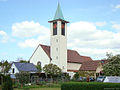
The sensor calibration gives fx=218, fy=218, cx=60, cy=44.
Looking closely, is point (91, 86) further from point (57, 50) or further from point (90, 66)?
point (90, 66)

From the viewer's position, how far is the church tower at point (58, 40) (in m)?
57.5

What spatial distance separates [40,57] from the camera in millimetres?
59781

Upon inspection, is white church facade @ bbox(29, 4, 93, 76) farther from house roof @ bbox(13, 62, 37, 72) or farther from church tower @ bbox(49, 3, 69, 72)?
house roof @ bbox(13, 62, 37, 72)

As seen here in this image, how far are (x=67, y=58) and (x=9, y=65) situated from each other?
1647 centimetres

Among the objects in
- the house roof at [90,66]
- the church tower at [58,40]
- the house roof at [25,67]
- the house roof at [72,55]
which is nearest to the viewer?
the house roof at [25,67]

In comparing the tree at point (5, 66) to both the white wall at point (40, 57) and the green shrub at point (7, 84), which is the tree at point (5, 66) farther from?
the green shrub at point (7, 84)

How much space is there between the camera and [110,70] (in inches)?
1404

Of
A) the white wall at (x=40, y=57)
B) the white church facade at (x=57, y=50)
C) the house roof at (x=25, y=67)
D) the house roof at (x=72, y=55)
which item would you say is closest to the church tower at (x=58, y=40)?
the white church facade at (x=57, y=50)

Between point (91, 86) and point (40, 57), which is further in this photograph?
point (40, 57)

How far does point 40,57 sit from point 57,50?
17.9 ft

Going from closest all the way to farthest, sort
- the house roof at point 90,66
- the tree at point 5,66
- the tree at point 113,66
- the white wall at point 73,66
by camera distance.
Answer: the tree at point 113,66 < the tree at point 5,66 < the house roof at point 90,66 < the white wall at point 73,66

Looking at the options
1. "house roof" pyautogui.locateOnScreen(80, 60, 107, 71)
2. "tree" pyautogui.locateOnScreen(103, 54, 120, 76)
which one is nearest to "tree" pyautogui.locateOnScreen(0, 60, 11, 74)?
"house roof" pyautogui.locateOnScreen(80, 60, 107, 71)

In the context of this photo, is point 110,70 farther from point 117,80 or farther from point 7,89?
point 7,89

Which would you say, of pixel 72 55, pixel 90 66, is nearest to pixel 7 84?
pixel 90 66
